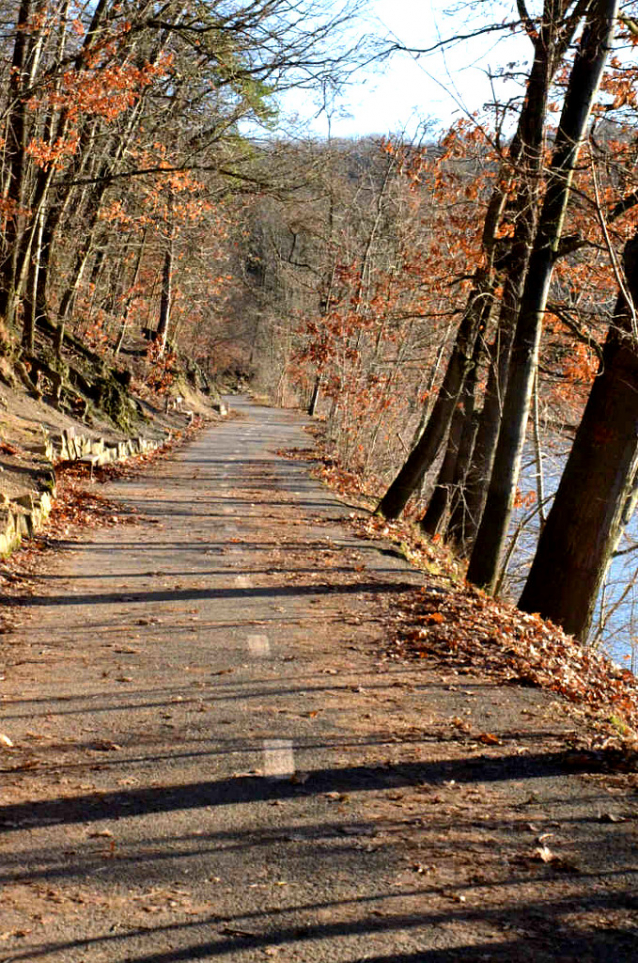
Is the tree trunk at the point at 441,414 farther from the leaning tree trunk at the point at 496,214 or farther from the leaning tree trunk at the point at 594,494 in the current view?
the leaning tree trunk at the point at 594,494

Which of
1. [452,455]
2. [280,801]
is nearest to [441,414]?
[452,455]

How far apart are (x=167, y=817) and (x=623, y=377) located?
7202mm

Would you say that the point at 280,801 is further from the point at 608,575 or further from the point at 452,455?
the point at 452,455

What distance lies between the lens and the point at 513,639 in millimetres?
9617

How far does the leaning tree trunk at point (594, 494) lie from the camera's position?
10500mm

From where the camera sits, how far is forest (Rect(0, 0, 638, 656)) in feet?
36.3

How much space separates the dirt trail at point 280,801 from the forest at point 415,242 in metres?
3.45

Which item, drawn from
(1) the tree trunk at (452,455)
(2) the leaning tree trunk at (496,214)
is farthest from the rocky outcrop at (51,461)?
(1) the tree trunk at (452,455)

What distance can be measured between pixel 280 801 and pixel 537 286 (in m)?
7.98

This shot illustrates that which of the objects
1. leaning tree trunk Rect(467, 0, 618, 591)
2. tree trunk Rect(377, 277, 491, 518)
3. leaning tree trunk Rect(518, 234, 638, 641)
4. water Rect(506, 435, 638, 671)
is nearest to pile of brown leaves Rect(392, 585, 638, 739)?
leaning tree trunk Rect(518, 234, 638, 641)

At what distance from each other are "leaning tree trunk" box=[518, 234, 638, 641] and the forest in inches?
1.0

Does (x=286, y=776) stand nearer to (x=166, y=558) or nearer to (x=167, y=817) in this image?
(x=167, y=817)

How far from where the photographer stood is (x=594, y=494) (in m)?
10.7

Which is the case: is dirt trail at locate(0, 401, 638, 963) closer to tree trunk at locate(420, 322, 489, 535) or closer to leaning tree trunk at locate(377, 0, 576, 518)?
leaning tree trunk at locate(377, 0, 576, 518)
